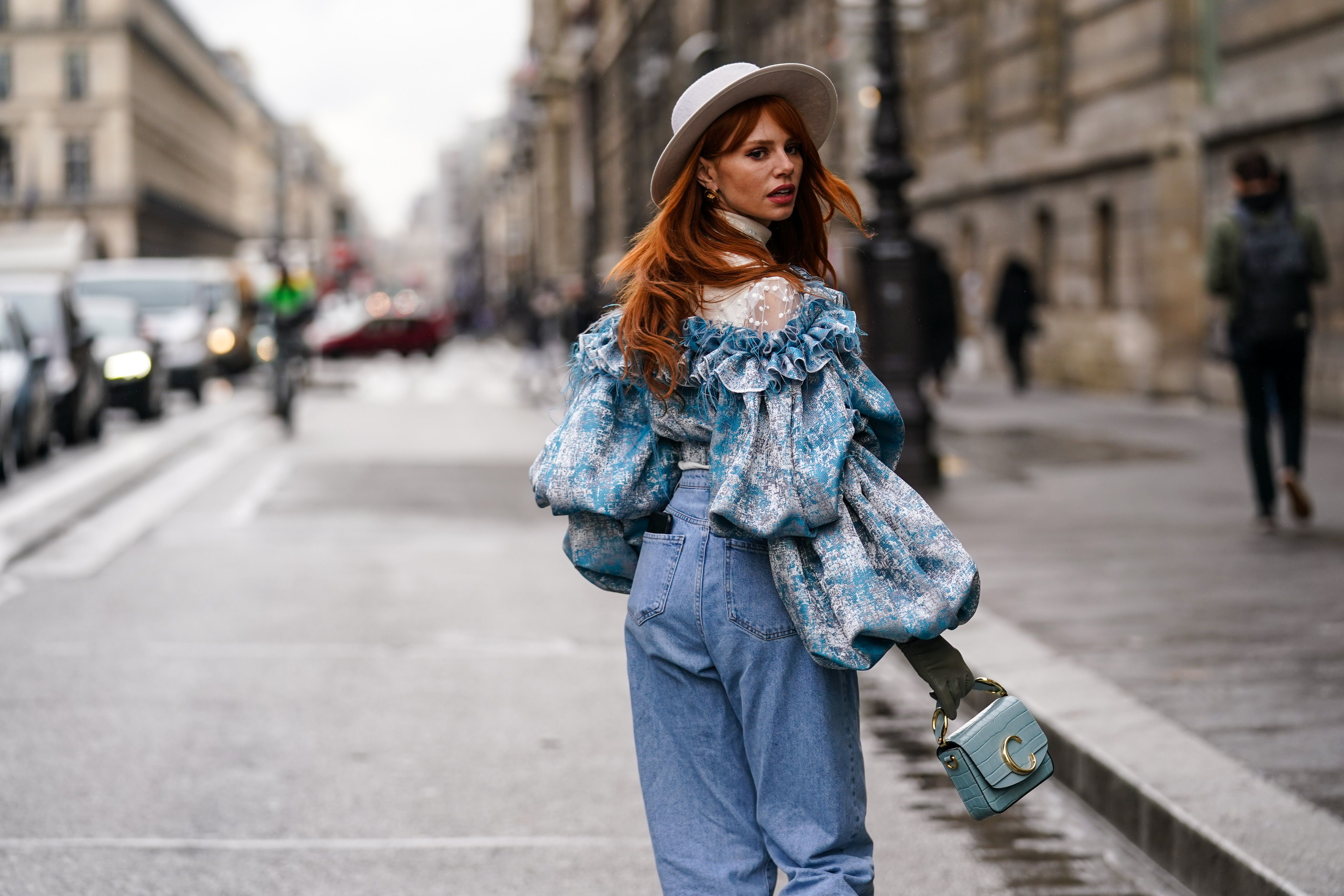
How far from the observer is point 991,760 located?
2.82 metres

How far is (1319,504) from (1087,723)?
5.81m

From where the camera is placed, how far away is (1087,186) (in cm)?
2202

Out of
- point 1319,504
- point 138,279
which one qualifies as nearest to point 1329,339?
point 1319,504

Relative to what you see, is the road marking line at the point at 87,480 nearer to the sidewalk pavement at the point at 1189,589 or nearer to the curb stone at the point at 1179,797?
the sidewalk pavement at the point at 1189,589

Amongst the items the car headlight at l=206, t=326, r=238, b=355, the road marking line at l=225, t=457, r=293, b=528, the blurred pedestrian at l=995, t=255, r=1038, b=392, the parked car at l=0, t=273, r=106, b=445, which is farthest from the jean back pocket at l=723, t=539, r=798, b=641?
the car headlight at l=206, t=326, r=238, b=355

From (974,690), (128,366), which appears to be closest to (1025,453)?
(128,366)

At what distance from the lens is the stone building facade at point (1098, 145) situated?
53.3 ft

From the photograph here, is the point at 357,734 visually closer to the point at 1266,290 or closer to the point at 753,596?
the point at 753,596

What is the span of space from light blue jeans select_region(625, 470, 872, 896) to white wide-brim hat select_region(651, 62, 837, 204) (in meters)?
0.48

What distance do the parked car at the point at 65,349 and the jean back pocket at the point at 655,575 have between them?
1438 centimetres

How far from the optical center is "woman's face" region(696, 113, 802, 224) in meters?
2.87

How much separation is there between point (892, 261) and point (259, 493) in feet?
15.3

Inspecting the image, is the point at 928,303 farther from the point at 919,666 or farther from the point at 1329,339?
the point at 919,666

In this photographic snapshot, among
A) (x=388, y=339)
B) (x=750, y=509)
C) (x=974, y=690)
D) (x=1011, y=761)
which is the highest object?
(x=388, y=339)
